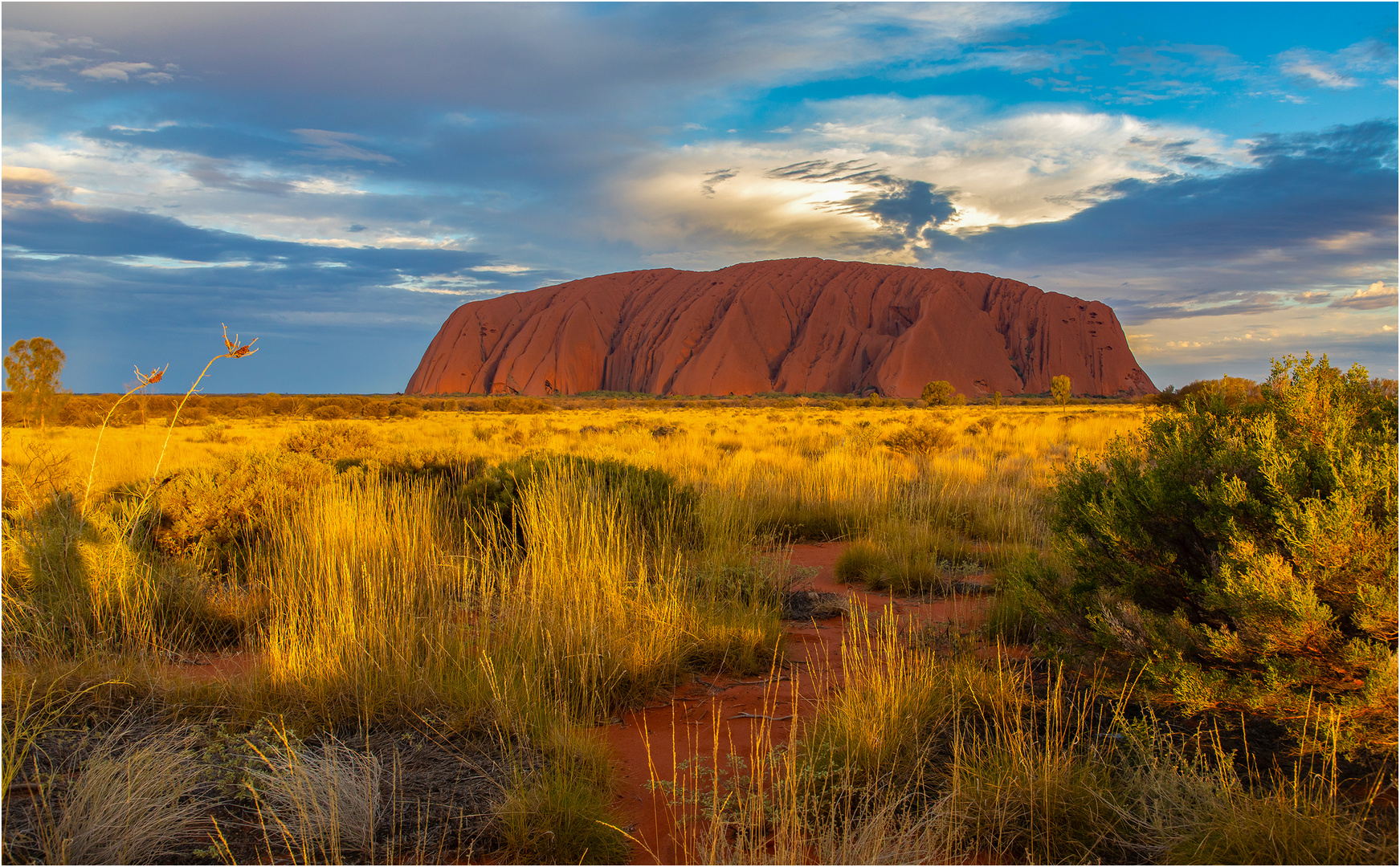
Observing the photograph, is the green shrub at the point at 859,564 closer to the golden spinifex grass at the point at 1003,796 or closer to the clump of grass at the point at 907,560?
the clump of grass at the point at 907,560

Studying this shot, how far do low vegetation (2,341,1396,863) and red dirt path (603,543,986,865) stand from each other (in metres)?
0.09

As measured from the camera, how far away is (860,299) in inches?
3652

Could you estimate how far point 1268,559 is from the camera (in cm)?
231

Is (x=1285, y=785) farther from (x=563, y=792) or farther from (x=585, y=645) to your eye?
(x=585, y=645)

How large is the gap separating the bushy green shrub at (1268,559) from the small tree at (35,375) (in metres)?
31.5

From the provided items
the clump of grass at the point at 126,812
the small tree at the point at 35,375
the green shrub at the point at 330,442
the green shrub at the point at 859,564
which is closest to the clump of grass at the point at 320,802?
the clump of grass at the point at 126,812

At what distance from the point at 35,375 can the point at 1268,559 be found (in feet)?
111

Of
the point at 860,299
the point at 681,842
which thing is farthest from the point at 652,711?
the point at 860,299

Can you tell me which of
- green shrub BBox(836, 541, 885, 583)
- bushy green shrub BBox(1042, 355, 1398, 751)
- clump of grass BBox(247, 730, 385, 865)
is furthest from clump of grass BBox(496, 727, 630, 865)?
green shrub BBox(836, 541, 885, 583)

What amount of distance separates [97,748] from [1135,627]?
13.2 ft

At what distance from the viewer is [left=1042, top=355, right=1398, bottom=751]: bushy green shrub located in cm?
224

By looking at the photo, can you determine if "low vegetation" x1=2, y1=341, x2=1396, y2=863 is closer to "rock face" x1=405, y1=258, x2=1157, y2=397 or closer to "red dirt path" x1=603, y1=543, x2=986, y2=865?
"red dirt path" x1=603, y1=543, x2=986, y2=865

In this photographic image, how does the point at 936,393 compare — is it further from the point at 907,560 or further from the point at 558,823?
the point at 558,823

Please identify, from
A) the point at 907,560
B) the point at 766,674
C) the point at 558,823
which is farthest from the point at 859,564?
the point at 558,823
